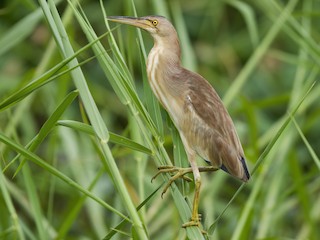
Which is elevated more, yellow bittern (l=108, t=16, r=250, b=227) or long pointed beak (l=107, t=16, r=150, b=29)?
long pointed beak (l=107, t=16, r=150, b=29)

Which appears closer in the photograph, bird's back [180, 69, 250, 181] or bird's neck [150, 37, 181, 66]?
bird's back [180, 69, 250, 181]

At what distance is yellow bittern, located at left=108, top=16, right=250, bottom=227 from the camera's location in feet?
5.11

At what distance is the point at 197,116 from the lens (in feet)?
5.24

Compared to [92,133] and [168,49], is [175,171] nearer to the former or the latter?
[92,133]

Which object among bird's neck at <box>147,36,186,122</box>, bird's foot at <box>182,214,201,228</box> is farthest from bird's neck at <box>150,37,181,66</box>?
bird's foot at <box>182,214,201,228</box>

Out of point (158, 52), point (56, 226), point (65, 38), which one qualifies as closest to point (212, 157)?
point (158, 52)

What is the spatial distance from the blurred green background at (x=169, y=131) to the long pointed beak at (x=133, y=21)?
0.05 m

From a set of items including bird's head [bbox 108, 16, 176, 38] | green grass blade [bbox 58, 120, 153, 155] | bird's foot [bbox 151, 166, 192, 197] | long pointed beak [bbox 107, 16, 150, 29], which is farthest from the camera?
bird's head [bbox 108, 16, 176, 38]

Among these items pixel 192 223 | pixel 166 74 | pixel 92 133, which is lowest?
pixel 192 223

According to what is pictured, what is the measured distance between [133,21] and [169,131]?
1.52m

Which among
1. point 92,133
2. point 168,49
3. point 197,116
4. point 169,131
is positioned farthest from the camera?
point 169,131

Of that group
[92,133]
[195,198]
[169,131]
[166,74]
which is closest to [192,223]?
[195,198]

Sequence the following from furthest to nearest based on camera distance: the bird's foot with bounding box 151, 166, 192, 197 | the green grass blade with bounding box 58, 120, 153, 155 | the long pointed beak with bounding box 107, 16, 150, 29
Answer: the long pointed beak with bounding box 107, 16, 150, 29, the bird's foot with bounding box 151, 166, 192, 197, the green grass blade with bounding box 58, 120, 153, 155

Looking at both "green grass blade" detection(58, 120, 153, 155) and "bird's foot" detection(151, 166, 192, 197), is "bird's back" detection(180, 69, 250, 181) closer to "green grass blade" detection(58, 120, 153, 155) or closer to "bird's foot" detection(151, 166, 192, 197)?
"bird's foot" detection(151, 166, 192, 197)
